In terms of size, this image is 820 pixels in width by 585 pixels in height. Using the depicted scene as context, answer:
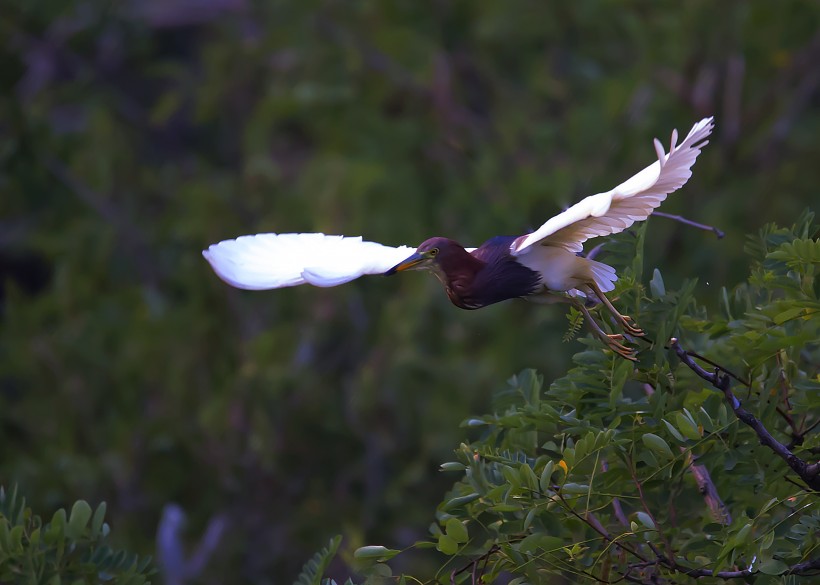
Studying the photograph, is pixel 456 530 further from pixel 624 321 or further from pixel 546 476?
pixel 624 321

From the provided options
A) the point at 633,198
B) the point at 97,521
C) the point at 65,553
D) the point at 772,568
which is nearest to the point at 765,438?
the point at 772,568

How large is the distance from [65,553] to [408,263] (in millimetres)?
1090

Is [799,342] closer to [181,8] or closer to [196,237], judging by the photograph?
[196,237]

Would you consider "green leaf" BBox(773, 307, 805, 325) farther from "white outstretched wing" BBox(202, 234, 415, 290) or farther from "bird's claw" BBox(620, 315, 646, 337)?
"white outstretched wing" BBox(202, 234, 415, 290)

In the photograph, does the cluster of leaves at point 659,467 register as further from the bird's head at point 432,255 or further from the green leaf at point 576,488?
the bird's head at point 432,255

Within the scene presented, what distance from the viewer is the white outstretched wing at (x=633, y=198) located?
2.43m

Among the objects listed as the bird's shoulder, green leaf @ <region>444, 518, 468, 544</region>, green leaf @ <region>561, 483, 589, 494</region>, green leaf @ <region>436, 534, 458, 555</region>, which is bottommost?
green leaf @ <region>436, 534, 458, 555</region>

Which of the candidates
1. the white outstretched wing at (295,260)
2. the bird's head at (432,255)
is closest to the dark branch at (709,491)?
the bird's head at (432,255)

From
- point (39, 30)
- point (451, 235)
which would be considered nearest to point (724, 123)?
point (451, 235)

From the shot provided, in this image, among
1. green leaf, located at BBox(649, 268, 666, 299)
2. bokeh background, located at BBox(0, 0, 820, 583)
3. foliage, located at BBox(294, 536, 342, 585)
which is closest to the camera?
foliage, located at BBox(294, 536, 342, 585)

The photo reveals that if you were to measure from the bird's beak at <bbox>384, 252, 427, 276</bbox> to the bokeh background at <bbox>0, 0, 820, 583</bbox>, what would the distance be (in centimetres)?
313

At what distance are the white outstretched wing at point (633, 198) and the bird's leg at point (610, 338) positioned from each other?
0.63ft

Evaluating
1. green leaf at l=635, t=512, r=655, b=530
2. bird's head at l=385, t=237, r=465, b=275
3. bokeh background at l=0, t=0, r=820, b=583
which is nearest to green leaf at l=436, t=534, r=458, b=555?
green leaf at l=635, t=512, r=655, b=530

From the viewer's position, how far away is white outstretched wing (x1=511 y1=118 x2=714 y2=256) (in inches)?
95.6
